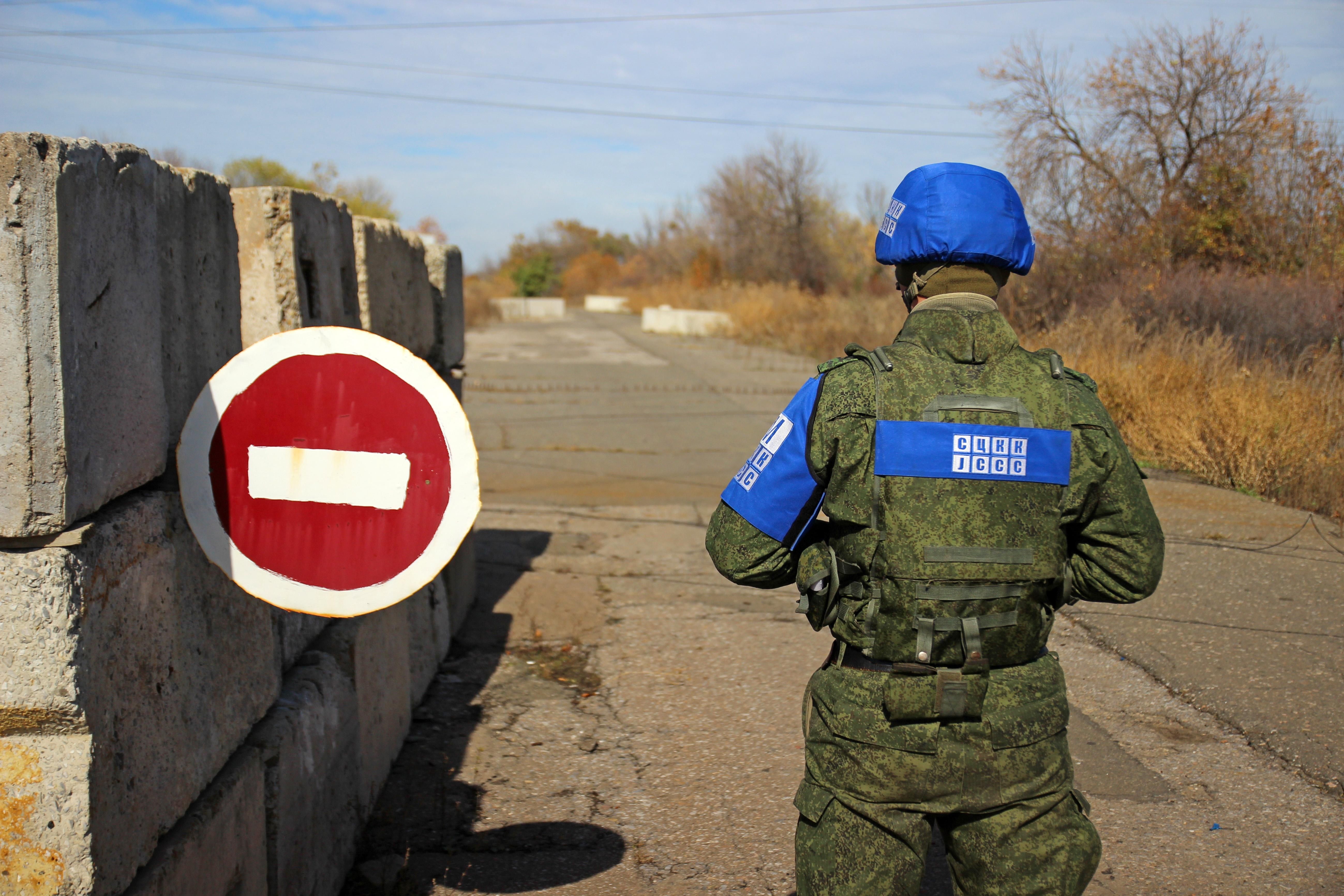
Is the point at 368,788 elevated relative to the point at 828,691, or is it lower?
lower

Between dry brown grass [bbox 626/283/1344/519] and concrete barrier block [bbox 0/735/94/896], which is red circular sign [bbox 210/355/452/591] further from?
dry brown grass [bbox 626/283/1344/519]

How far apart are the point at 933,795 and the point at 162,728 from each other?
1.42m

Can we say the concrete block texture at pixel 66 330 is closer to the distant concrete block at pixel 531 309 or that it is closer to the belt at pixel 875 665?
the belt at pixel 875 665

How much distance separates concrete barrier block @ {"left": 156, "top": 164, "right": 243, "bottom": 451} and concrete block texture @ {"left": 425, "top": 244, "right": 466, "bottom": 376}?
2652 millimetres

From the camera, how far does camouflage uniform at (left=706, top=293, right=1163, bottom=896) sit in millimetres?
1857

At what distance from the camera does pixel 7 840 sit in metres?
1.70

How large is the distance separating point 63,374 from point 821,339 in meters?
20.9

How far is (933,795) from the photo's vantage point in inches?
73.1

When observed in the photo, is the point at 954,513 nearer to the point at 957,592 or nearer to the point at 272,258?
the point at 957,592

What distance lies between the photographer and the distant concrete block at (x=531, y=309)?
144 feet

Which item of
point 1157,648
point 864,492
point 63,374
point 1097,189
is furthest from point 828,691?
point 1097,189

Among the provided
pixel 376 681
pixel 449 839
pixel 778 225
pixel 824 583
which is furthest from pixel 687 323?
pixel 824 583

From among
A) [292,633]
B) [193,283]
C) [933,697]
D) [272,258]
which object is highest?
[272,258]

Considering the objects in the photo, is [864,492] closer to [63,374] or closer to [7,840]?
[63,374]
